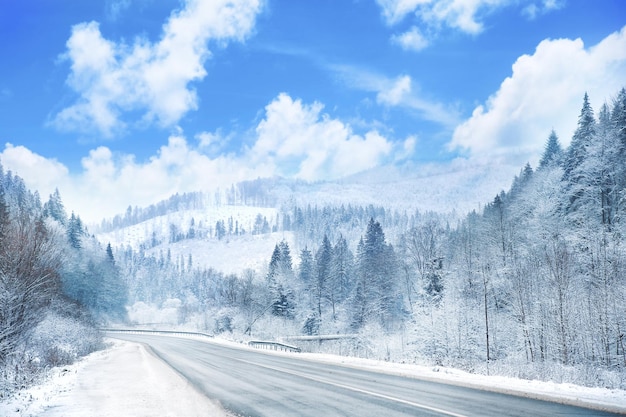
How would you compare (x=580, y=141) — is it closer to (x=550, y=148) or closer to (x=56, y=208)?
(x=550, y=148)

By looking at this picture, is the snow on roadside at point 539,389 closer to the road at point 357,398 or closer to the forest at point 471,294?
the road at point 357,398

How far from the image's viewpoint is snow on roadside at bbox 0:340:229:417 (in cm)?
982

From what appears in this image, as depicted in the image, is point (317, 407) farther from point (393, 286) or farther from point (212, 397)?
point (393, 286)

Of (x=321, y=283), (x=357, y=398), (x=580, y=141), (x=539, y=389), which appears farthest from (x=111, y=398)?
(x=321, y=283)

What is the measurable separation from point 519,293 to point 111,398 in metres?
29.9

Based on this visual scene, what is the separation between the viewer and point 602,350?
25.5m

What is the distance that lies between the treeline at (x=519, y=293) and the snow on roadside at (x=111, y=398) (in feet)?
41.0

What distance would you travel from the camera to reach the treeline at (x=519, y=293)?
25984mm

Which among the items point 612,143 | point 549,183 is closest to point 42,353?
point 612,143

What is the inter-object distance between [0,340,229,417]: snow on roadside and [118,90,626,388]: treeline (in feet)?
41.0

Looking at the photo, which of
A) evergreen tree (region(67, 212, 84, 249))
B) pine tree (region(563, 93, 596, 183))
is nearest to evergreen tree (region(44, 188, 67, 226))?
evergreen tree (region(67, 212, 84, 249))

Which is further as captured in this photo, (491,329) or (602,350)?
(491,329)

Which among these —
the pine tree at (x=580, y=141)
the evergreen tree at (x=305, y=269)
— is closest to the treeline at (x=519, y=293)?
the pine tree at (x=580, y=141)

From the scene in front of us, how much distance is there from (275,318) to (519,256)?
1447 inches
